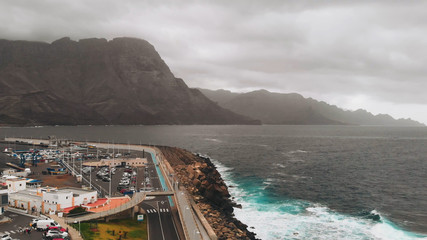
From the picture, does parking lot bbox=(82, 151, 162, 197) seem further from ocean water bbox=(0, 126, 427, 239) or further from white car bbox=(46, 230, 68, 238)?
white car bbox=(46, 230, 68, 238)

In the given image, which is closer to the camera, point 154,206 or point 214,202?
point 154,206

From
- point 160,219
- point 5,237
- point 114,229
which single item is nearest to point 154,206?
point 160,219

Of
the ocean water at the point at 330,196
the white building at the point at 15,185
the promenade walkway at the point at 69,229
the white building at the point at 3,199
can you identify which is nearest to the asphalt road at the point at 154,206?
the promenade walkway at the point at 69,229

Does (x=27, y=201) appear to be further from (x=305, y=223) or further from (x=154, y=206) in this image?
(x=305, y=223)

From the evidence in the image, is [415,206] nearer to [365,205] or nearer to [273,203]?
[365,205]

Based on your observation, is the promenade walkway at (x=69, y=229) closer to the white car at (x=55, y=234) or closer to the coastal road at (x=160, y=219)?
the white car at (x=55, y=234)

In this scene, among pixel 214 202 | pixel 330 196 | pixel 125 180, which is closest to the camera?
pixel 214 202

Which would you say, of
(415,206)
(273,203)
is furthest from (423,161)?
(273,203)
